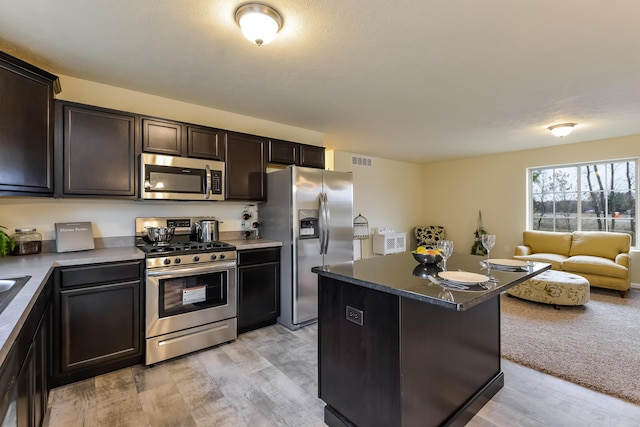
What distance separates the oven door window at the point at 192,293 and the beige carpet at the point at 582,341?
8.69 feet

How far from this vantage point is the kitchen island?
1.43 m

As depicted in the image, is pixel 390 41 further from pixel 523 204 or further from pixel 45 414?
pixel 523 204

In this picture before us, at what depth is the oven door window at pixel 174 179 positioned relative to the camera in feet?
8.91

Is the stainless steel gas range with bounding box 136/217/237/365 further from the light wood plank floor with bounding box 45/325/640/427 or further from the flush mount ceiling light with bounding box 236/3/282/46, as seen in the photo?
the flush mount ceiling light with bounding box 236/3/282/46

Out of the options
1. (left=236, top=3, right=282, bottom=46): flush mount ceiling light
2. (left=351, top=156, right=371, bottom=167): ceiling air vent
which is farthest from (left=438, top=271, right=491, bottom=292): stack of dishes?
(left=351, top=156, right=371, bottom=167): ceiling air vent

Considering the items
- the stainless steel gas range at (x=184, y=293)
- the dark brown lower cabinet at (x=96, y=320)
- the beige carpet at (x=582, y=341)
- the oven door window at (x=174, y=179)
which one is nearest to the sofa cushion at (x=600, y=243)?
the beige carpet at (x=582, y=341)

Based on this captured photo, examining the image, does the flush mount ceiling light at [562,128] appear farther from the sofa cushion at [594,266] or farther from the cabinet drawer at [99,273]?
the cabinet drawer at [99,273]

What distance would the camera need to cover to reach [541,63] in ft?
7.93

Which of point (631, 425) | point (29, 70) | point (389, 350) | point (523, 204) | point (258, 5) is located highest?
point (258, 5)

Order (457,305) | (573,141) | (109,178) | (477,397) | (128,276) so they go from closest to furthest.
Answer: (457,305), (477,397), (128,276), (109,178), (573,141)

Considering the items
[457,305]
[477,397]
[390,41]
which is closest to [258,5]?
[390,41]

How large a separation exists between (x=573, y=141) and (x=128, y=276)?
6783 mm

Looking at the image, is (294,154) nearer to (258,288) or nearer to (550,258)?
(258,288)

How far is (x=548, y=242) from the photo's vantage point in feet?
17.4
